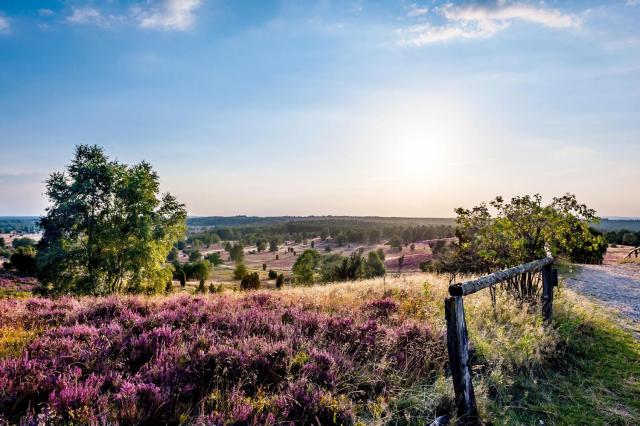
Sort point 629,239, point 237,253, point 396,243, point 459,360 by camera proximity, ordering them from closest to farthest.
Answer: point 459,360, point 629,239, point 396,243, point 237,253

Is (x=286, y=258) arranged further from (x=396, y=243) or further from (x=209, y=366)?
(x=209, y=366)

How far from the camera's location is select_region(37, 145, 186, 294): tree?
27.5 m

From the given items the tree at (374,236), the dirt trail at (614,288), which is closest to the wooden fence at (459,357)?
the dirt trail at (614,288)

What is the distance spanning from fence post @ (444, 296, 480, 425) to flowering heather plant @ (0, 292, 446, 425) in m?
0.87

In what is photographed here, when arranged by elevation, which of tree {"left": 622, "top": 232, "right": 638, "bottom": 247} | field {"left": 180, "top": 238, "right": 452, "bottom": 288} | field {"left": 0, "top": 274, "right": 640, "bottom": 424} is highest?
field {"left": 0, "top": 274, "right": 640, "bottom": 424}

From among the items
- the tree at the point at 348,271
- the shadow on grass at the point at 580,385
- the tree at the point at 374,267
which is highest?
the shadow on grass at the point at 580,385

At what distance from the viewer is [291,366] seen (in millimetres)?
5168

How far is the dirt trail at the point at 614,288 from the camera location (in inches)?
472

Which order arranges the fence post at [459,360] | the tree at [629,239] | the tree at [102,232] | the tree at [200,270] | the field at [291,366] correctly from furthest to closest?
the tree at [200,270] < the tree at [629,239] < the tree at [102,232] < the fence post at [459,360] < the field at [291,366]

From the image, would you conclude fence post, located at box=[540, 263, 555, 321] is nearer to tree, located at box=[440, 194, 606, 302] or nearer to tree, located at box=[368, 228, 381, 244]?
tree, located at box=[440, 194, 606, 302]

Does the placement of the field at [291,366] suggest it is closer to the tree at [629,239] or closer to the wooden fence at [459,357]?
the wooden fence at [459,357]

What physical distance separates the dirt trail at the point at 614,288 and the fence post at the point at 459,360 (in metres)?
7.34

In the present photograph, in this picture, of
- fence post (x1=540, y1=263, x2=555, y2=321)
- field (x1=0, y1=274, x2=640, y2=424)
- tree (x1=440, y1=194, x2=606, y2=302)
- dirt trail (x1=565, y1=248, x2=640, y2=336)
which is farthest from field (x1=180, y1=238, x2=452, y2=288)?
field (x1=0, y1=274, x2=640, y2=424)

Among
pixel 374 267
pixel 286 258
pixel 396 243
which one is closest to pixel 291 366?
pixel 374 267
